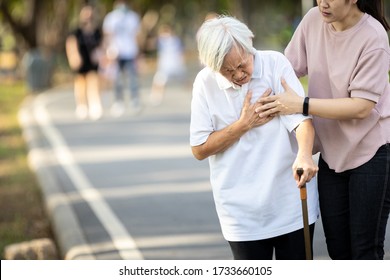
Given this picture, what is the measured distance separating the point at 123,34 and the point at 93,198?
24.3ft

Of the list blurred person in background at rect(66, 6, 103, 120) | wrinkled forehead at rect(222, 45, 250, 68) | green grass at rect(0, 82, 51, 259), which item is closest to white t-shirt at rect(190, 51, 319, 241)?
wrinkled forehead at rect(222, 45, 250, 68)

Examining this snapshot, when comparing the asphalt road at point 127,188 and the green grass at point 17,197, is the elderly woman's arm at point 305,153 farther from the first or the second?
the green grass at point 17,197

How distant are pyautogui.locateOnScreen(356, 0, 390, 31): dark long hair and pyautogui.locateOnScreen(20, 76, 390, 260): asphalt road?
1.05m

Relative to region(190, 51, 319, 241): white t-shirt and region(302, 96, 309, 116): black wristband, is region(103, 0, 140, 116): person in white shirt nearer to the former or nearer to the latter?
region(190, 51, 319, 241): white t-shirt

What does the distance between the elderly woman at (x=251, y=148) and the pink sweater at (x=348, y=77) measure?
5.9 inches

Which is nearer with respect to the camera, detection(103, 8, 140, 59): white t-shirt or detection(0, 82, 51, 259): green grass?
detection(0, 82, 51, 259): green grass

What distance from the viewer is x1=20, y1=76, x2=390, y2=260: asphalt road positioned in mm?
7035

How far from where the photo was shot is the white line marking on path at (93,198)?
6.99 metres

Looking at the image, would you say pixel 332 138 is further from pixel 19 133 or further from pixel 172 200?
pixel 19 133

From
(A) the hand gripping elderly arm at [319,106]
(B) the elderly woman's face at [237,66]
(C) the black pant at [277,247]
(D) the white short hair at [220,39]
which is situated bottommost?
(C) the black pant at [277,247]

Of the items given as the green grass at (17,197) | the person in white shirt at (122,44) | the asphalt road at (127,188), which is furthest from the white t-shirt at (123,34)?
the green grass at (17,197)

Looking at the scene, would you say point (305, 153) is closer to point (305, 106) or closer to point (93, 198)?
point (305, 106)

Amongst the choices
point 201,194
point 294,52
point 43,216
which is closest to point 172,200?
point 201,194

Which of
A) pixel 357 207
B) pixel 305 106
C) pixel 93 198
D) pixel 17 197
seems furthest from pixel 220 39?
pixel 17 197
